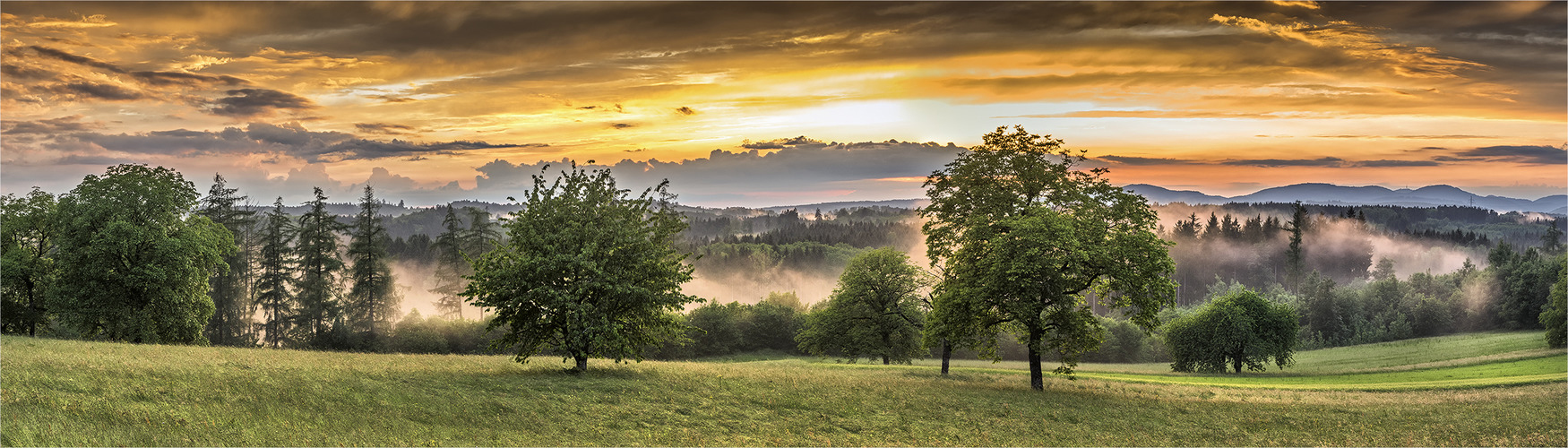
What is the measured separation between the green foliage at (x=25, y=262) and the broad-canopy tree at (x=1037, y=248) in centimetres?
5211

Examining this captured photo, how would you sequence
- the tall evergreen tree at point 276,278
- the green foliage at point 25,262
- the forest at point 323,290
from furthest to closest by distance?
the tall evergreen tree at point 276,278, the green foliage at point 25,262, the forest at point 323,290

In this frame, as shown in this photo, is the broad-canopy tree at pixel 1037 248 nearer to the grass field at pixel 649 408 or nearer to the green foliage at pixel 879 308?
the grass field at pixel 649 408

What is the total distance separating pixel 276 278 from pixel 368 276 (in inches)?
295

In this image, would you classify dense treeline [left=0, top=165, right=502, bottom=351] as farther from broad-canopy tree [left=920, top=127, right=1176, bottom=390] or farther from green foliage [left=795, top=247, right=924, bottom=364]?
broad-canopy tree [left=920, top=127, right=1176, bottom=390]

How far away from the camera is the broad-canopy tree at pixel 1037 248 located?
33125mm

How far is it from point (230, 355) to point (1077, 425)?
1234 inches

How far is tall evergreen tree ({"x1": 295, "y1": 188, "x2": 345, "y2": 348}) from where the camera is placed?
218 feet

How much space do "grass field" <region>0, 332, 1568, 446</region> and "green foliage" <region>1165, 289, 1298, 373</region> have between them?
31.6m

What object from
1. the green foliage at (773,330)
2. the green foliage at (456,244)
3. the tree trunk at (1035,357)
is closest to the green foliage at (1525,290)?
the green foliage at (773,330)

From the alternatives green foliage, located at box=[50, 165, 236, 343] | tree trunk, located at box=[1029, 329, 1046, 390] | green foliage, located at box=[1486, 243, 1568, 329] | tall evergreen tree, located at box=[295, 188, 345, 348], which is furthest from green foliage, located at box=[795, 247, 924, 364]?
green foliage, located at box=[1486, 243, 1568, 329]

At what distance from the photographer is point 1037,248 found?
32.7 metres

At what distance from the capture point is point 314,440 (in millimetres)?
17281

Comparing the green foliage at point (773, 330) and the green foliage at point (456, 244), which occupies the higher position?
the green foliage at point (456, 244)

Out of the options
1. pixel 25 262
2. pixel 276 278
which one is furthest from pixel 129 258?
pixel 276 278
